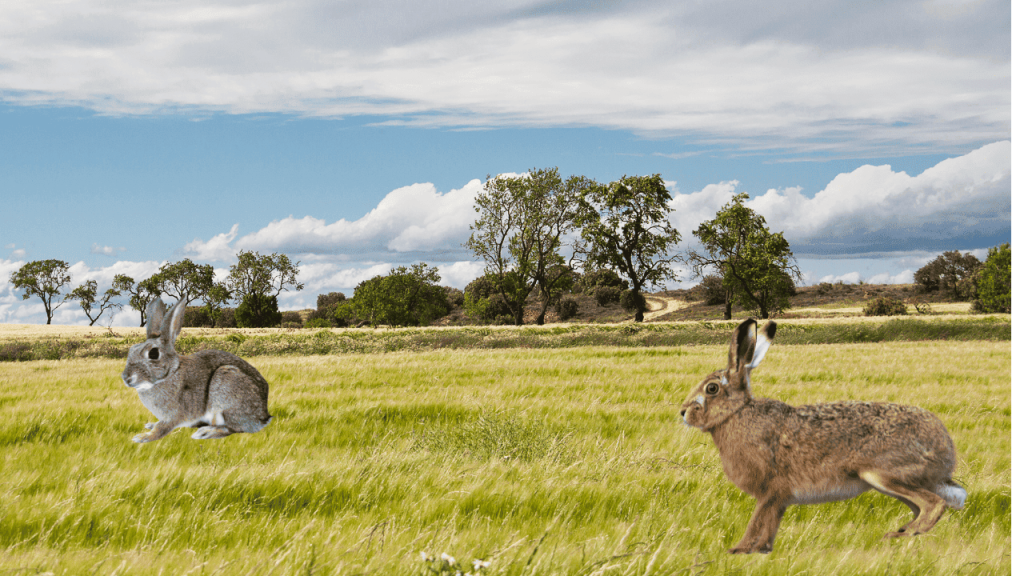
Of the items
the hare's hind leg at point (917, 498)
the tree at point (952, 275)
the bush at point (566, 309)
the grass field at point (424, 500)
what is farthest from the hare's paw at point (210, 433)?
the tree at point (952, 275)

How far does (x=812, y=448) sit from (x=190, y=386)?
4.74 meters

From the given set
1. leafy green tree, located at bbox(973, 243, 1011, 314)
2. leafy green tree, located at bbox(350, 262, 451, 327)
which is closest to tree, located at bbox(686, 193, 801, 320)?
leafy green tree, located at bbox(973, 243, 1011, 314)

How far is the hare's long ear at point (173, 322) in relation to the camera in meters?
4.57

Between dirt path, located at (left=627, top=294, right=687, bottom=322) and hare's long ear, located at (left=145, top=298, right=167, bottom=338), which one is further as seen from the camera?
dirt path, located at (left=627, top=294, right=687, bottom=322)

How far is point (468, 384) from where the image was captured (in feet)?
36.9

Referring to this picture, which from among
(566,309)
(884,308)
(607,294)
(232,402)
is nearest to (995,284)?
(884,308)

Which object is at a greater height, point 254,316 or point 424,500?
point 254,316

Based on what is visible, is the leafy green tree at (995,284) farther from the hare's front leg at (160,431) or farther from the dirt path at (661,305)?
the hare's front leg at (160,431)

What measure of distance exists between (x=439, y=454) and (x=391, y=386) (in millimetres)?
5188

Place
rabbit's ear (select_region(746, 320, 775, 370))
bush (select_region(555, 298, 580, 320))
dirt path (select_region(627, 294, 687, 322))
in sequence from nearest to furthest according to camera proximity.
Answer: rabbit's ear (select_region(746, 320, 775, 370)) < dirt path (select_region(627, 294, 687, 322)) < bush (select_region(555, 298, 580, 320))

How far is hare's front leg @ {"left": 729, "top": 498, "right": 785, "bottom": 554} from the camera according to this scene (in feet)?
9.98

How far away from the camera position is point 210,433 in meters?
5.30

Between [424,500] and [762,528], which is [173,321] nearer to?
[424,500]

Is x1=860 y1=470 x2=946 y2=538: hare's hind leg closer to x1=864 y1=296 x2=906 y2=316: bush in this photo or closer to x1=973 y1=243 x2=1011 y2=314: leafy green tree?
x1=864 y1=296 x2=906 y2=316: bush
